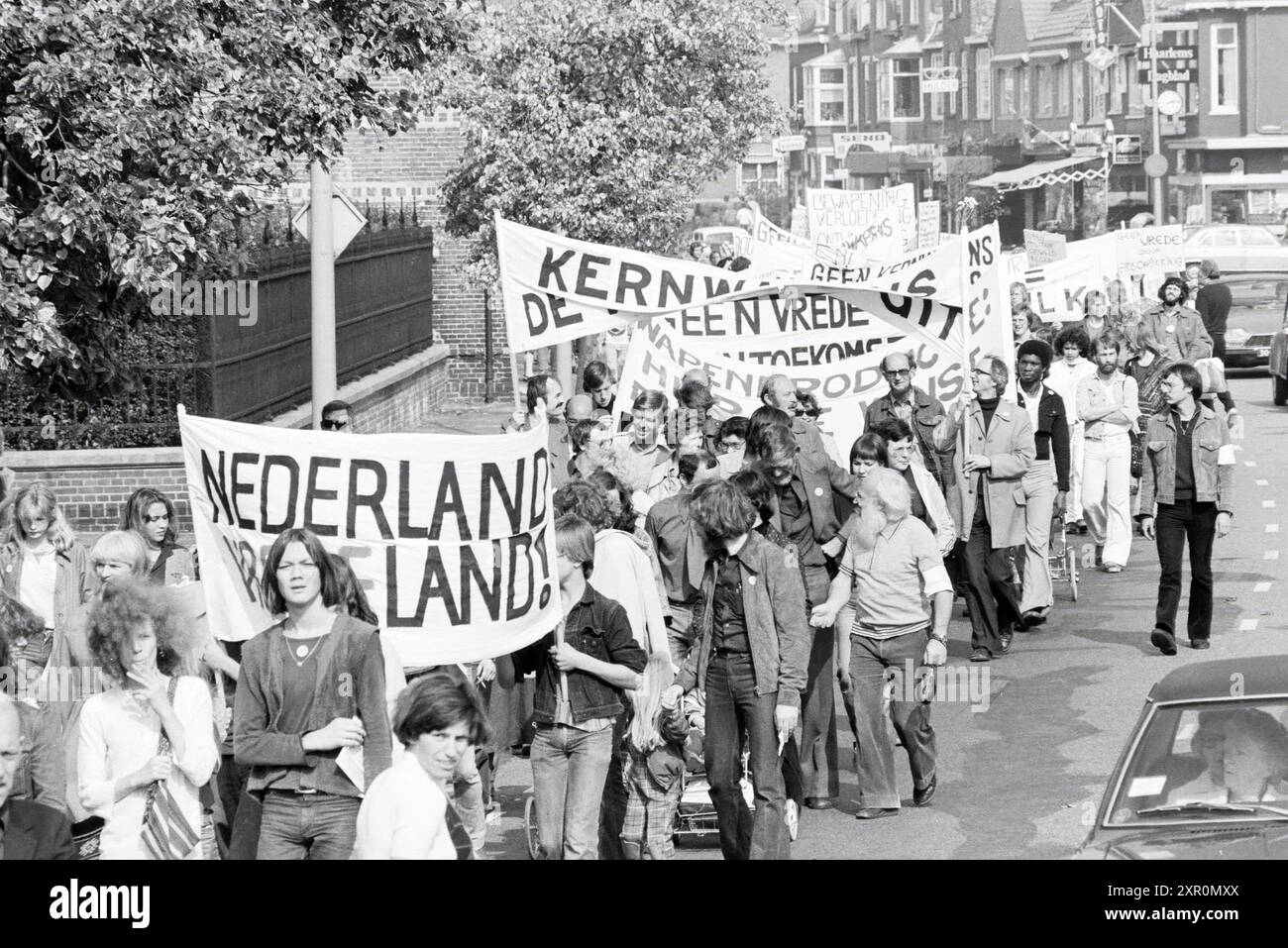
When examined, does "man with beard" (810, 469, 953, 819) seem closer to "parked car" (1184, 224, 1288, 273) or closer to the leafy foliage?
the leafy foliage

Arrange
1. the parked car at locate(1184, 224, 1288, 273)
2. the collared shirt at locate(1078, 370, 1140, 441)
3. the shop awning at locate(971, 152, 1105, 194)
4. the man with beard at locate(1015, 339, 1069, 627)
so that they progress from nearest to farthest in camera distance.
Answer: the man with beard at locate(1015, 339, 1069, 627) < the collared shirt at locate(1078, 370, 1140, 441) < the parked car at locate(1184, 224, 1288, 273) < the shop awning at locate(971, 152, 1105, 194)

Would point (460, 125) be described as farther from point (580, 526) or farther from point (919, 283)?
point (580, 526)

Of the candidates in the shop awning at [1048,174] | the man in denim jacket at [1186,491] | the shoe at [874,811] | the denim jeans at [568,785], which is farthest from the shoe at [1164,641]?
the shop awning at [1048,174]

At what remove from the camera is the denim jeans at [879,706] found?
32.3 ft

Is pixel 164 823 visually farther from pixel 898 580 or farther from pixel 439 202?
pixel 439 202

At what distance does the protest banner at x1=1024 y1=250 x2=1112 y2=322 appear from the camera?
89.4 feet

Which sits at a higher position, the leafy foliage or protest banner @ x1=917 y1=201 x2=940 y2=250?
the leafy foliage

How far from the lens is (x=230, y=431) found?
782 centimetres

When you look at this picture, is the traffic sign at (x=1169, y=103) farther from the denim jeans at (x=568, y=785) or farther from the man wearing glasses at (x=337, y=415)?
the denim jeans at (x=568, y=785)

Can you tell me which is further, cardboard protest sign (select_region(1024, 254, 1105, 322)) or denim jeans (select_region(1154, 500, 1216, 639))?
cardboard protest sign (select_region(1024, 254, 1105, 322))

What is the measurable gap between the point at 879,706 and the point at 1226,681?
117 inches

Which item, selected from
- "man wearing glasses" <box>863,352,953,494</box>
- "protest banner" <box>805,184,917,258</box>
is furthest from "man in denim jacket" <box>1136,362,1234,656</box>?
"protest banner" <box>805,184,917,258</box>

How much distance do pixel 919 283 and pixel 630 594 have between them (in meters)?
6.82

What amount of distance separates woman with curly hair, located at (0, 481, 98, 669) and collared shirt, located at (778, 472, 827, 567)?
11.1 feet
